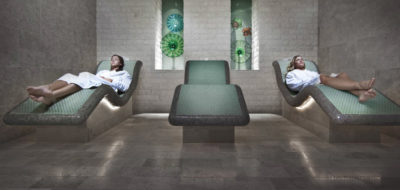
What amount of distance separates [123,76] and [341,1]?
160 inches

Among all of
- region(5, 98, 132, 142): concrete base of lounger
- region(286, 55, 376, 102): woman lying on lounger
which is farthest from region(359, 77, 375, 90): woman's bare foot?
region(5, 98, 132, 142): concrete base of lounger

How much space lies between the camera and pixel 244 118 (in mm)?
2189

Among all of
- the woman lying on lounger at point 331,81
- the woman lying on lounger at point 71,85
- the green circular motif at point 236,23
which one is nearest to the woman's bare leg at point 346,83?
the woman lying on lounger at point 331,81

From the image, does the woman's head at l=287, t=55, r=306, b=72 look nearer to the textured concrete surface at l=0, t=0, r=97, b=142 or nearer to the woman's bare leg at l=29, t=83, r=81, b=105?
the woman's bare leg at l=29, t=83, r=81, b=105

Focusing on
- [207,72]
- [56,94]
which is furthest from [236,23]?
[56,94]

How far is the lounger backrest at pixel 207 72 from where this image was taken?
4.09 metres

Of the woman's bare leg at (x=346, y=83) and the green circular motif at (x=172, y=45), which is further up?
the green circular motif at (x=172, y=45)

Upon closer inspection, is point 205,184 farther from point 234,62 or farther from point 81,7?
point 234,62

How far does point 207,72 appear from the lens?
166 inches

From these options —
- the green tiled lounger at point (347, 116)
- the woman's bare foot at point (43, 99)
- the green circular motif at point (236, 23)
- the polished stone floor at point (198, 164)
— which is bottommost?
the polished stone floor at point (198, 164)

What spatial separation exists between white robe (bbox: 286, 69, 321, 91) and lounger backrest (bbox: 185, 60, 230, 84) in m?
1.10

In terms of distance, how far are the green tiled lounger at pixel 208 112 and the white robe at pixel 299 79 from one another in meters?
1.17

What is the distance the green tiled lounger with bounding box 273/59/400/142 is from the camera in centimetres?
218

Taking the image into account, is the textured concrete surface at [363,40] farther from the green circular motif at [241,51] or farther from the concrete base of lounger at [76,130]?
the concrete base of lounger at [76,130]
